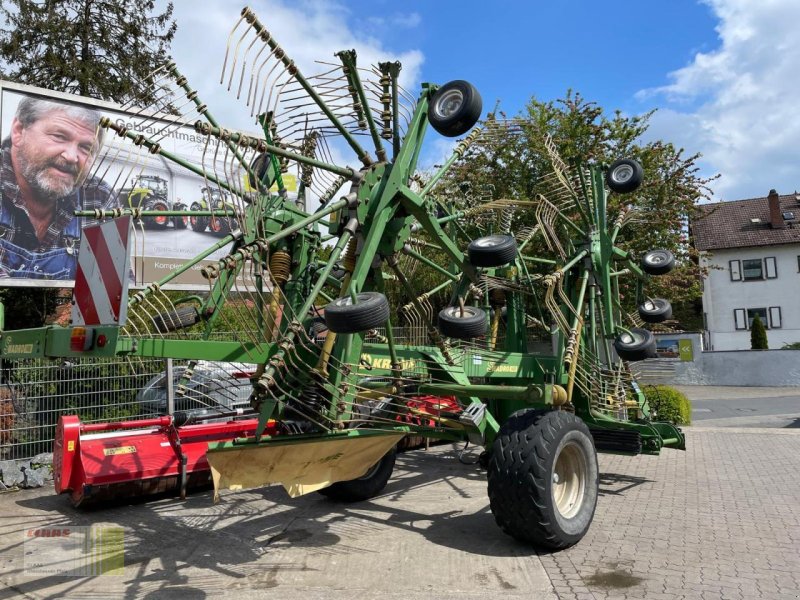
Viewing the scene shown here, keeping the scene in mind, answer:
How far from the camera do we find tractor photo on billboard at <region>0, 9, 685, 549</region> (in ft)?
14.6

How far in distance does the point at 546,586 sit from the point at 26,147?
10818mm

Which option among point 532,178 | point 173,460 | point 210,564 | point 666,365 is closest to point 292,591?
point 210,564

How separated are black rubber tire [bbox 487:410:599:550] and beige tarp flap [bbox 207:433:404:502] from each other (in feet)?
3.09

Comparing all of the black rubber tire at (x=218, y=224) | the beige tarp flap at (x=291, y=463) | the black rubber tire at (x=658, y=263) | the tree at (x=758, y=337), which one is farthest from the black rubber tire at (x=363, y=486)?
the tree at (x=758, y=337)

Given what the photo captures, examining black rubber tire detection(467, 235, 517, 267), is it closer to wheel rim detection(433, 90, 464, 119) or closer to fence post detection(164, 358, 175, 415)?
wheel rim detection(433, 90, 464, 119)

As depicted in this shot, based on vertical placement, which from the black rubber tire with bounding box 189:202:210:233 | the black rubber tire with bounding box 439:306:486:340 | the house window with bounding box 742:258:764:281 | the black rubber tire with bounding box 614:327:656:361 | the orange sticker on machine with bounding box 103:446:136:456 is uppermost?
the house window with bounding box 742:258:764:281

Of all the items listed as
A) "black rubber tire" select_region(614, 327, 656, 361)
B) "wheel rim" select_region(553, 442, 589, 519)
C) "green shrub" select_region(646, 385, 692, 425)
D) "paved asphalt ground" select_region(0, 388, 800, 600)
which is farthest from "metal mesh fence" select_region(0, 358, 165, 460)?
"green shrub" select_region(646, 385, 692, 425)

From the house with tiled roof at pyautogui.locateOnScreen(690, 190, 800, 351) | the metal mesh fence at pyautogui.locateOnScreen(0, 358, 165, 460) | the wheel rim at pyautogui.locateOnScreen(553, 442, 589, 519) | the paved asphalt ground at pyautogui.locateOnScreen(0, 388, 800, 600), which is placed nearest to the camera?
the paved asphalt ground at pyautogui.locateOnScreen(0, 388, 800, 600)

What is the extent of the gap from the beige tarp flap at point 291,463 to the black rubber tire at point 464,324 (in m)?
0.98

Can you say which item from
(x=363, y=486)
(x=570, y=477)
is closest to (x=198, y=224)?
(x=363, y=486)

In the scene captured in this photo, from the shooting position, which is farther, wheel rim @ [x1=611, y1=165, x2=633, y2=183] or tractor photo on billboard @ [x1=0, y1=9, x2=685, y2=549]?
wheel rim @ [x1=611, y1=165, x2=633, y2=183]

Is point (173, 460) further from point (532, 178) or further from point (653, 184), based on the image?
point (653, 184)

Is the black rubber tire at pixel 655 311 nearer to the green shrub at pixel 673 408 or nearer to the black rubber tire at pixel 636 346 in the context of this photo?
the black rubber tire at pixel 636 346

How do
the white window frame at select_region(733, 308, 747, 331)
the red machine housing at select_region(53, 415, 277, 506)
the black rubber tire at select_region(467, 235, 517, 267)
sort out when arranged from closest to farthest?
the black rubber tire at select_region(467, 235, 517, 267), the red machine housing at select_region(53, 415, 277, 506), the white window frame at select_region(733, 308, 747, 331)
